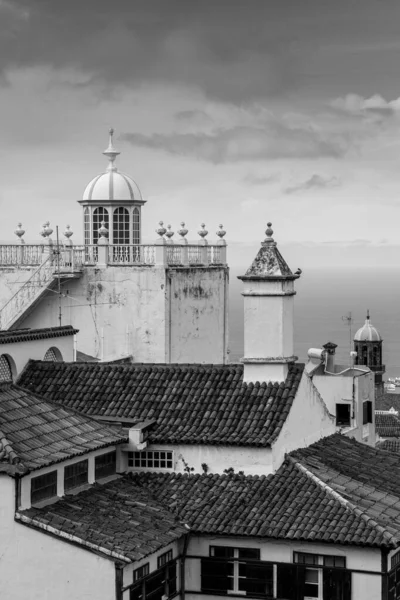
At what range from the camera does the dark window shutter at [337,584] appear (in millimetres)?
24578

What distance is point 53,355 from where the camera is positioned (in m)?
31.2

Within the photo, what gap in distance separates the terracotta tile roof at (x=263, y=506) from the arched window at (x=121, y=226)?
19.4 meters

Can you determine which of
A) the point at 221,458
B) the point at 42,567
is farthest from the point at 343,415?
the point at 42,567

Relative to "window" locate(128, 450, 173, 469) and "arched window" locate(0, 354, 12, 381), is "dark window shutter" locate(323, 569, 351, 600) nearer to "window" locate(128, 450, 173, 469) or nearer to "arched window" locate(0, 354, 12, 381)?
"window" locate(128, 450, 173, 469)

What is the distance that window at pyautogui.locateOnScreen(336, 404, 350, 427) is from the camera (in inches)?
1584

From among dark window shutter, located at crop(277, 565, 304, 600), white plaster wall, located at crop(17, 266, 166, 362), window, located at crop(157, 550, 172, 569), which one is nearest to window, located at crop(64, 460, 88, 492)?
window, located at crop(157, 550, 172, 569)

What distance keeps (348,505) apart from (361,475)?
9.57 feet

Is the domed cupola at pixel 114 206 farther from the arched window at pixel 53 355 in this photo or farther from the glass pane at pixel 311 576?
the glass pane at pixel 311 576

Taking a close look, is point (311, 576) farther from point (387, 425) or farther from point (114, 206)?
point (387, 425)

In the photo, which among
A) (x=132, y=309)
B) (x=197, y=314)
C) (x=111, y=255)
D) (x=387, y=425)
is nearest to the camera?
(x=132, y=309)

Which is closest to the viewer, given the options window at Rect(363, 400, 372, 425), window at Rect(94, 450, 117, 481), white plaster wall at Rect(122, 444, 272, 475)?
window at Rect(94, 450, 117, 481)

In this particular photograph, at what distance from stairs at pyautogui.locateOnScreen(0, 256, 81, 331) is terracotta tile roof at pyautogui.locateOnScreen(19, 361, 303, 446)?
1231 cm

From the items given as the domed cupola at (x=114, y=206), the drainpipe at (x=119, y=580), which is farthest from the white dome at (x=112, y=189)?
the drainpipe at (x=119, y=580)

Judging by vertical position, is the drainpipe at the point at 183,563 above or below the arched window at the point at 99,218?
below
